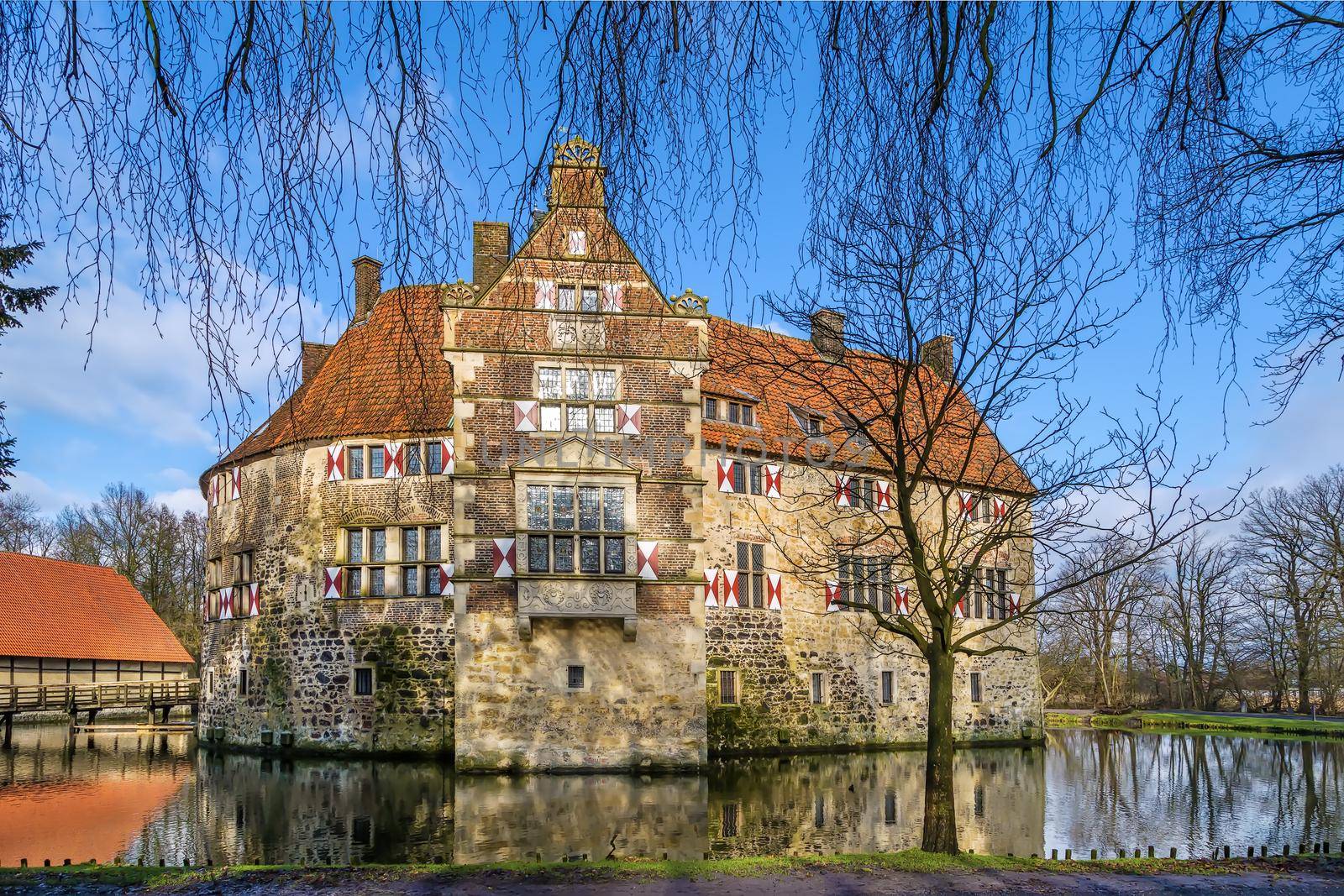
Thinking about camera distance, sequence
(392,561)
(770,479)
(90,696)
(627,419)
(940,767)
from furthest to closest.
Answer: (90,696) < (770,479) < (392,561) < (627,419) < (940,767)

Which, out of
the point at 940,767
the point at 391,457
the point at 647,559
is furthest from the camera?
the point at 391,457

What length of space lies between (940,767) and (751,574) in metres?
13.8

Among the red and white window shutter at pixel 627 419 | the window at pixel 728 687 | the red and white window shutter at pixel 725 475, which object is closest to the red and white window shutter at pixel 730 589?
the window at pixel 728 687

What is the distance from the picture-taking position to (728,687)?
23.0 metres

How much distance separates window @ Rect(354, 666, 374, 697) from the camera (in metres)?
22.5

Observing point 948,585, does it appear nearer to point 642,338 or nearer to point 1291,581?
point 642,338

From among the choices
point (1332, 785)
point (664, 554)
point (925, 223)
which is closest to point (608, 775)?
point (664, 554)

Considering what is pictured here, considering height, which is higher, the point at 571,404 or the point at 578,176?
the point at 571,404

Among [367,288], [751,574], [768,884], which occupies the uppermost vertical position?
[367,288]

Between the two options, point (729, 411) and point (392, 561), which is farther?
point (729, 411)

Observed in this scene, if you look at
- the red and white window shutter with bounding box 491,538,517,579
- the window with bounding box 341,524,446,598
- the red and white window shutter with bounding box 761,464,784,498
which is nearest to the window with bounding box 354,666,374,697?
the window with bounding box 341,524,446,598

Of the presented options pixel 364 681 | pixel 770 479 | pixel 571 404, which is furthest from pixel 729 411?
pixel 364 681

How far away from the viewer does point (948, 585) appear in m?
10.4

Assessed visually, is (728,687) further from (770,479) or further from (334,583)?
(334,583)
